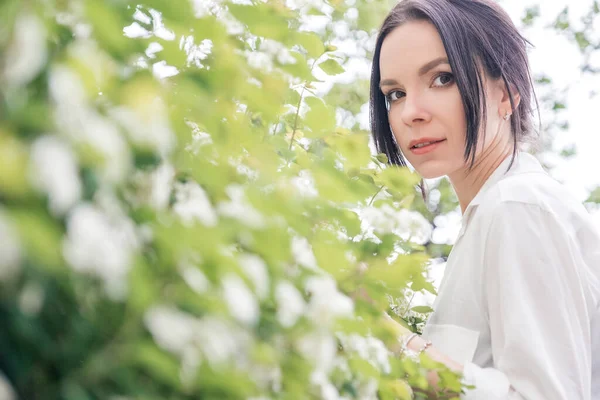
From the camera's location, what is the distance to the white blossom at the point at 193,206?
0.46 metres

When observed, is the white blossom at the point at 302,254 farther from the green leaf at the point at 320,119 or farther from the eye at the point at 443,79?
the eye at the point at 443,79

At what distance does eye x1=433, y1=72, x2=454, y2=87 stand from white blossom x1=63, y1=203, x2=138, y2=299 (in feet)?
4.89

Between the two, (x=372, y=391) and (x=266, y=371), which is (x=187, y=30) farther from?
(x=372, y=391)

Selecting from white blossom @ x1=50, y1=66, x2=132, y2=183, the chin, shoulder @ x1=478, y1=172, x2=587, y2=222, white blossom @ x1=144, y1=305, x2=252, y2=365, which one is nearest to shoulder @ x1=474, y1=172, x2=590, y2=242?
shoulder @ x1=478, y1=172, x2=587, y2=222

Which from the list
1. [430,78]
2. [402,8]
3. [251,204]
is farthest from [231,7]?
[402,8]

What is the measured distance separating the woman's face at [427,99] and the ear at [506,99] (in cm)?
5

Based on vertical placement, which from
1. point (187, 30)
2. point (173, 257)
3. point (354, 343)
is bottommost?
point (354, 343)

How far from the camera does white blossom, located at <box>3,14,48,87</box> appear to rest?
33 centimetres

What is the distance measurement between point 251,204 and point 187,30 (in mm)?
150

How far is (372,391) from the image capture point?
0.70m

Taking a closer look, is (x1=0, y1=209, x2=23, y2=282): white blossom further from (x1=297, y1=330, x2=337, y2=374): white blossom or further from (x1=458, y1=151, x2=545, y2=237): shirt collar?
(x1=458, y1=151, x2=545, y2=237): shirt collar

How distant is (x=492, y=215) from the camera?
4.92 ft

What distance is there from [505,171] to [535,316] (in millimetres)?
592

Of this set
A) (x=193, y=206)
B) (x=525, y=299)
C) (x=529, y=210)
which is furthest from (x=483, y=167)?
(x=193, y=206)
